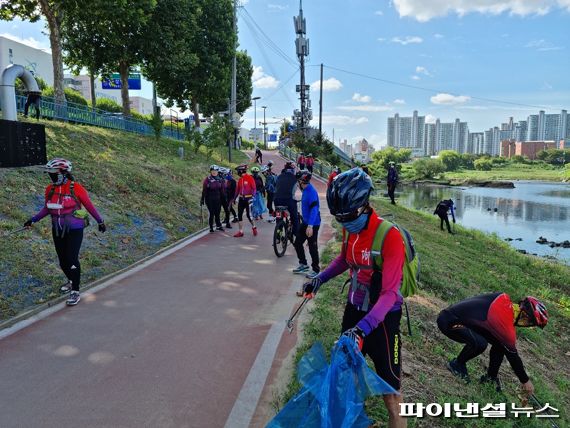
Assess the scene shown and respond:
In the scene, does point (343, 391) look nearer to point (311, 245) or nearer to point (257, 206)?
point (311, 245)

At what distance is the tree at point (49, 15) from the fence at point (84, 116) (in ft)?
1.90

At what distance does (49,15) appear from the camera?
19188 millimetres

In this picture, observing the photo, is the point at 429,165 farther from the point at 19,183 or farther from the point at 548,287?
the point at 19,183

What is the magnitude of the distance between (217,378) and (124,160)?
46.2ft

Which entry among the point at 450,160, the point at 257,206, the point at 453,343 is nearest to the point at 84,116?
the point at 257,206

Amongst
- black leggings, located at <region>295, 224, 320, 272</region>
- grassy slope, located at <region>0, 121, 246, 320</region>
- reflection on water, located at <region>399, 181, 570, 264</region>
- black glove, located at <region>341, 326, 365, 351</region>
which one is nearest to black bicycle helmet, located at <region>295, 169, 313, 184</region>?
black leggings, located at <region>295, 224, 320, 272</region>

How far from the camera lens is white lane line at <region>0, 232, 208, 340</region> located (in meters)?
5.25

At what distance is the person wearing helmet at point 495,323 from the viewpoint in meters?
3.87

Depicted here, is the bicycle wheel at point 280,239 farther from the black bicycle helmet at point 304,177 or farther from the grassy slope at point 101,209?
the grassy slope at point 101,209

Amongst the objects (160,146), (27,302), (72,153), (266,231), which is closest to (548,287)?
(266,231)

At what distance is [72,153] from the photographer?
14.2 meters

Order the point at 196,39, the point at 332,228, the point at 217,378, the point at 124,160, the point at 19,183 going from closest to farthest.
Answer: the point at 217,378 → the point at 19,183 → the point at 332,228 → the point at 124,160 → the point at 196,39

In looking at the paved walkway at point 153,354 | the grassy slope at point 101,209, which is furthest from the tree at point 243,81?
the paved walkway at point 153,354

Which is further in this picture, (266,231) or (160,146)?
(160,146)
